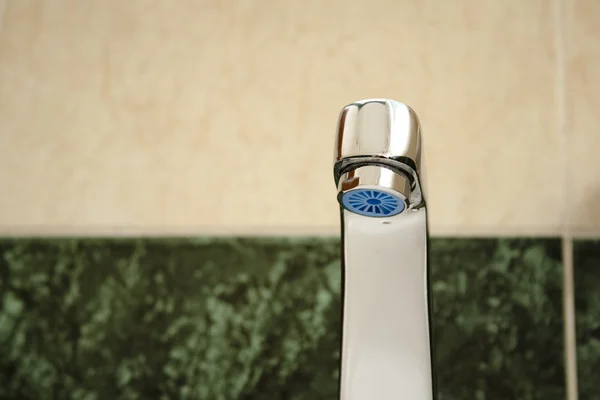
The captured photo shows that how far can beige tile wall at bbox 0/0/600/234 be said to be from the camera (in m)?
0.55

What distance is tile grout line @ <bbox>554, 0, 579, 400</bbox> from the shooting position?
496 mm

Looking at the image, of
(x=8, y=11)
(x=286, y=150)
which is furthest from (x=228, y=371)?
(x=8, y=11)

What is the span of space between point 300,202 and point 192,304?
0.14m

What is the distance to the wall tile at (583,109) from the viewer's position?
525 millimetres

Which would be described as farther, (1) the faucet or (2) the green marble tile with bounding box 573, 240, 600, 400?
(2) the green marble tile with bounding box 573, 240, 600, 400

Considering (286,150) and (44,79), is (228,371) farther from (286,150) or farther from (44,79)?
(44,79)

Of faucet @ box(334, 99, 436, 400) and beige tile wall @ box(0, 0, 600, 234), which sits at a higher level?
beige tile wall @ box(0, 0, 600, 234)

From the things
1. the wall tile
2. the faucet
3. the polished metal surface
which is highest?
the wall tile

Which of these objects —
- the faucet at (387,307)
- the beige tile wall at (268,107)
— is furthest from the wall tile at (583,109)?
the faucet at (387,307)

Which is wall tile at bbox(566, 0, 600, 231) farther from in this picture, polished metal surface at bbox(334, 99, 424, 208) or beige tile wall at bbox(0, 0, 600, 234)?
polished metal surface at bbox(334, 99, 424, 208)

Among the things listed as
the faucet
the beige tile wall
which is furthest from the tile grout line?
the faucet

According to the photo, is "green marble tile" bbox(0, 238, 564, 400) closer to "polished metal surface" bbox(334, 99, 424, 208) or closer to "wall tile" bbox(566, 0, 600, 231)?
"wall tile" bbox(566, 0, 600, 231)

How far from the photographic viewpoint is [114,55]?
62cm

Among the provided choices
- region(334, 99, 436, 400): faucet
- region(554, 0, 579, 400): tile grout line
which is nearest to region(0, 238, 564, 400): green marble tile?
region(554, 0, 579, 400): tile grout line
